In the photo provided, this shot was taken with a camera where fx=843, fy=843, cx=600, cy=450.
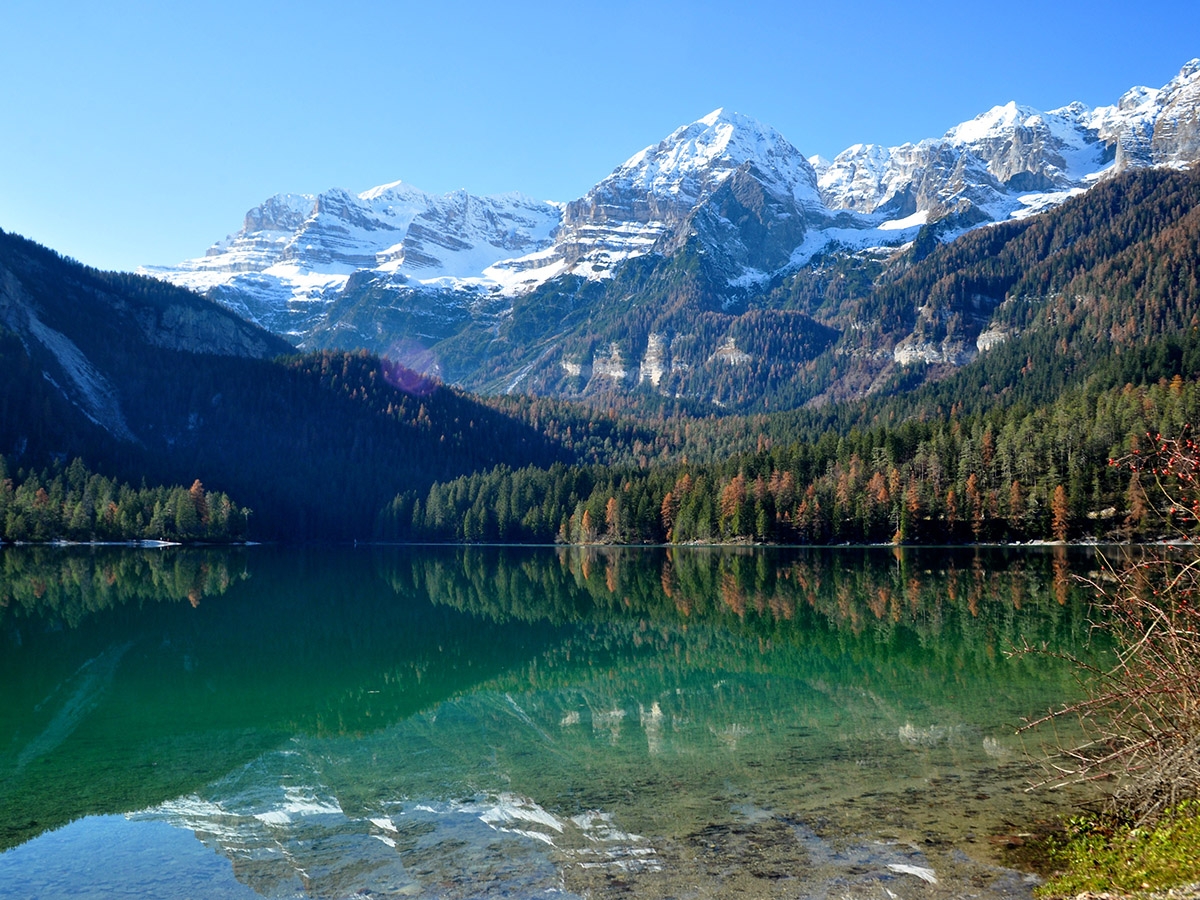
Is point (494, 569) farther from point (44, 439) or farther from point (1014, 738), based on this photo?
point (44, 439)

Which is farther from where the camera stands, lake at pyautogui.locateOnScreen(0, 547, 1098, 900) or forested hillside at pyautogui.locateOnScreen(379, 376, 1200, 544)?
forested hillside at pyautogui.locateOnScreen(379, 376, 1200, 544)

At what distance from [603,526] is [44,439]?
12315cm

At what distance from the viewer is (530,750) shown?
23906mm

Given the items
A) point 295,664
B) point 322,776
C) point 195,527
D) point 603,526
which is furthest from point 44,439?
point 322,776

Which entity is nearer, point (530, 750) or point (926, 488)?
point (530, 750)

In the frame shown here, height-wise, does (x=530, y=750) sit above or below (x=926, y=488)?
below

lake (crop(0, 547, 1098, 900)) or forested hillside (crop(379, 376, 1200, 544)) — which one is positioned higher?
forested hillside (crop(379, 376, 1200, 544))

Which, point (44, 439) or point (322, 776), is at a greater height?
point (44, 439)

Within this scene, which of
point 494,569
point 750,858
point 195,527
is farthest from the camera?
point 195,527

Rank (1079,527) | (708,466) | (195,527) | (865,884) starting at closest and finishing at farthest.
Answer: (865,884), (1079,527), (195,527), (708,466)

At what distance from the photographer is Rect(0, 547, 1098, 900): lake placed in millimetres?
15469

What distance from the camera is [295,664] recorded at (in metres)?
39.3

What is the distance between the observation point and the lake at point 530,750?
15.5 metres

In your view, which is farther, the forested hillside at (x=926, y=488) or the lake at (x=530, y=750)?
the forested hillside at (x=926, y=488)
